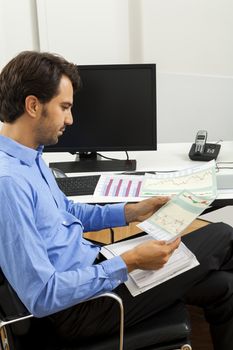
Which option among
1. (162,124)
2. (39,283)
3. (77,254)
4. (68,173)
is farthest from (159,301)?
(162,124)

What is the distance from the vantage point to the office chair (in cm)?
110

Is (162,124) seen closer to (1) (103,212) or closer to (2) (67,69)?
(1) (103,212)

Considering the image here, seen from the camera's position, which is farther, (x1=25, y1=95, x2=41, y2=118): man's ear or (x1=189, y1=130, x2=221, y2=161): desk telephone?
(x1=189, y1=130, x2=221, y2=161): desk telephone

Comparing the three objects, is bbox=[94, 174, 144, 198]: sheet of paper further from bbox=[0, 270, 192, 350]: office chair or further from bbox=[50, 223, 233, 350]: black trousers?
bbox=[0, 270, 192, 350]: office chair

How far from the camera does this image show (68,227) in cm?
135

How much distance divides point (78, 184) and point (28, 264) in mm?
836

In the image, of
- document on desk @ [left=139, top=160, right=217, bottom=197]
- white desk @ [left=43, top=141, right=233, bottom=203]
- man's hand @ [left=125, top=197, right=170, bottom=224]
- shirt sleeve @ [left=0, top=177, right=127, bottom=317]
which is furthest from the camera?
white desk @ [left=43, top=141, right=233, bottom=203]

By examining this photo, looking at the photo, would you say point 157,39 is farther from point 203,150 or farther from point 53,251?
point 53,251

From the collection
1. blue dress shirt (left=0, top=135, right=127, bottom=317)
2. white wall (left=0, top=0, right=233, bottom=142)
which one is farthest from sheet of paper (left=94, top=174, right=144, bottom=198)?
white wall (left=0, top=0, right=233, bottom=142)

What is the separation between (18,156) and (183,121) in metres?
2.33

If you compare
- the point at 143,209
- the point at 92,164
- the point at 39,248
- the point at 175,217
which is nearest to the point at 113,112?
the point at 92,164

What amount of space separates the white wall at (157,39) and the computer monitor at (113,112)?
137 cm

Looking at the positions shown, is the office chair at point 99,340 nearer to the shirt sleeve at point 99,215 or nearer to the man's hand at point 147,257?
the man's hand at point 147,257

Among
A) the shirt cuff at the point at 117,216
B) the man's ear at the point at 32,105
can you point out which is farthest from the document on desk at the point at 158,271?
the man's ear at the point at 32,105
